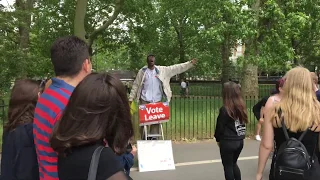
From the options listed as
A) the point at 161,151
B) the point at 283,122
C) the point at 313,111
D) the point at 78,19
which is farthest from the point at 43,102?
the point at 78,19

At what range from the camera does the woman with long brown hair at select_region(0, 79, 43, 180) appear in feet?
8.25

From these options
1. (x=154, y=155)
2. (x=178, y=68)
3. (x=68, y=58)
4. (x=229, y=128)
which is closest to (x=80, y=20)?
(x=178, y=68)

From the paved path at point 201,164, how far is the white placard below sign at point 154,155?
0.33 ft

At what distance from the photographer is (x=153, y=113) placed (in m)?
6.67

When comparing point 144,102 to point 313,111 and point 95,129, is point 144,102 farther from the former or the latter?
point 95,129

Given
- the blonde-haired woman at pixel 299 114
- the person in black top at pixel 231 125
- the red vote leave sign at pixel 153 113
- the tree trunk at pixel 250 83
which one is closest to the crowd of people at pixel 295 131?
the blonde-haired woman at pixel 299 114

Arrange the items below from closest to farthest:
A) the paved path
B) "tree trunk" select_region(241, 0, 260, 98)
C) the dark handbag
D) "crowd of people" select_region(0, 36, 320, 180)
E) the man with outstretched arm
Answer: the dark handbag
"crowd of people" select_region(0, 36, 320, 180)
the paved path
the man with outstretched arm
"tree trunk" select_region(241, 0, 260, 98)

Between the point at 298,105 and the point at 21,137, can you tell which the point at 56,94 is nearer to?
the point at 21,137

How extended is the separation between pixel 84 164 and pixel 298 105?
1938mm

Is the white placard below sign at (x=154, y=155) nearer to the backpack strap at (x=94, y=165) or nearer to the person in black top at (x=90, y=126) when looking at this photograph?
the person in black top at (x=90, y=126)

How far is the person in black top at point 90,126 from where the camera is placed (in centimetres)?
173

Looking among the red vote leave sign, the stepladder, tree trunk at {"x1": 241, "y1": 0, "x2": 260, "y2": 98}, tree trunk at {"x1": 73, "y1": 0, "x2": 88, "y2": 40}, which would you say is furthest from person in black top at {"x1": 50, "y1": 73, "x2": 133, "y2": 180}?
tree trunk at {"x1": 73, "y1": 0, "x2": 88, "y2": 40}

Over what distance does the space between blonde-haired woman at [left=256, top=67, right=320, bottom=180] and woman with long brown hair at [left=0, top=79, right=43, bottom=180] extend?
1.85 m

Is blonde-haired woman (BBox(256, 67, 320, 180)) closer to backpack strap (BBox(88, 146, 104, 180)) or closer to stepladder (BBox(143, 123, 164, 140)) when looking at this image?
backpack strap (BBox(88, 146, 104, 180))
